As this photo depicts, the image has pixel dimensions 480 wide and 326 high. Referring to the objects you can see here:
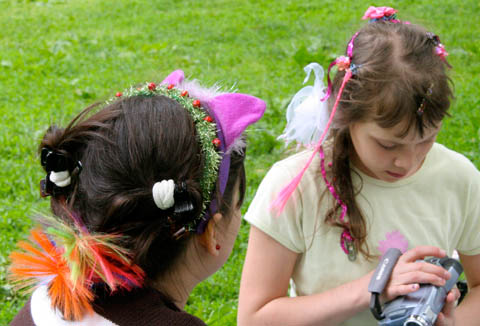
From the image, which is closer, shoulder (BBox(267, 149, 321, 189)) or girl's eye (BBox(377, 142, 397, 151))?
girl's eye (BBox(377, 142, 397, 151))

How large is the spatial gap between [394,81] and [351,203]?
433 mm

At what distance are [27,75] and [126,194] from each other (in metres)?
5.90

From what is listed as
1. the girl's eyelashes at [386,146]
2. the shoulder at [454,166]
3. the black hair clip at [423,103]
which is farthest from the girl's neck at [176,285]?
the shoulder at [454,166]

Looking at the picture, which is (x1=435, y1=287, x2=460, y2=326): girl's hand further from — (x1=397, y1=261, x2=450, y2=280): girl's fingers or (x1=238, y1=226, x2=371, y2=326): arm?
(x1=238, y1=226, x2=371, y2=326): arm

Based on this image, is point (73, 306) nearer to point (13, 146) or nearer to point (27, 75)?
point (13, 146)

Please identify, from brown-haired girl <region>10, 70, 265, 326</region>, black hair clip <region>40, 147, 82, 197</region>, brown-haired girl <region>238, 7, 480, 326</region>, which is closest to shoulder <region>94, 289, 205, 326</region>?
brown-haired girl <region>10, 70, 265, 326</region>

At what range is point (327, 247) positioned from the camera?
2092mm

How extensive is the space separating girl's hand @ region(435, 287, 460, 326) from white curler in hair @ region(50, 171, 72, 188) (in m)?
1.10

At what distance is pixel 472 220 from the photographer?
2.15m

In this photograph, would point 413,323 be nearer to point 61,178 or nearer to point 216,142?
point 216,142

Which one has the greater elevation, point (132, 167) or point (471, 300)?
point (132, 167)

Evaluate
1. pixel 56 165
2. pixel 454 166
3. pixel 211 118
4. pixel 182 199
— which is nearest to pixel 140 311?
pixel 182 199

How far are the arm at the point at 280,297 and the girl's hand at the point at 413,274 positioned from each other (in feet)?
0.46

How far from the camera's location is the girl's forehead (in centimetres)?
189
